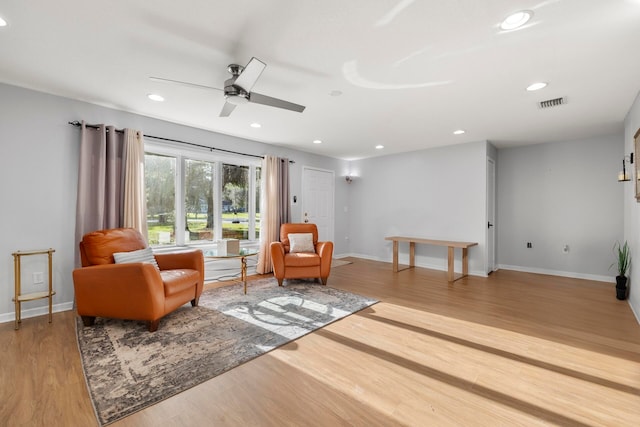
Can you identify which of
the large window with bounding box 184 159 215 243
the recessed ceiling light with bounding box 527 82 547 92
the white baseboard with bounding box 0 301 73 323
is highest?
the recessed ceiling light with bounding box 527 82 547 92

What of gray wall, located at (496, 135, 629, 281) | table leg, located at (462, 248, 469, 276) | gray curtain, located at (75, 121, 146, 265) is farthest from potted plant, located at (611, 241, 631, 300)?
gray curtain, located at (75, 121, 146, 265)

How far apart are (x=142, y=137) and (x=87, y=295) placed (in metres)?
2.14

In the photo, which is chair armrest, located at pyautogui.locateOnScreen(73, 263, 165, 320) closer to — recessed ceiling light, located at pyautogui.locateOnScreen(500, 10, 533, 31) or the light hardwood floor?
the light hardwood floor

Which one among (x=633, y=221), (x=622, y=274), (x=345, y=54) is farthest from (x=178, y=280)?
(x=622, y=274)

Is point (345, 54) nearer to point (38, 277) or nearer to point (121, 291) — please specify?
point (121, 291)

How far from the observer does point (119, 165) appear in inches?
145

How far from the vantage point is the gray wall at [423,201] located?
207 inches

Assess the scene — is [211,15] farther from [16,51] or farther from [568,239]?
[568,239]

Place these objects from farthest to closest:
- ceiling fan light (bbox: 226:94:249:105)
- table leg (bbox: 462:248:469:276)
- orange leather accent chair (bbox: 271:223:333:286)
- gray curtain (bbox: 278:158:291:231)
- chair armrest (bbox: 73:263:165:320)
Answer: gray curtain (bbox: 278:158:291:231)
table leg (bbox: 462:248:469:276)
orange leather accent chair (bbox: 271:223:333:286)
chair armrest (bbox: 73:263:165:320)
ceiling fan light (bbox: 226:94:249:105)

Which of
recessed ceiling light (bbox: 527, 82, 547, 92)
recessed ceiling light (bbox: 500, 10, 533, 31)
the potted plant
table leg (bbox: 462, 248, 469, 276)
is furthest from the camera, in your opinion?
table leg (bbox: 462, 248, 469, 276)

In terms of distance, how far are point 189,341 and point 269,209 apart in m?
3.04

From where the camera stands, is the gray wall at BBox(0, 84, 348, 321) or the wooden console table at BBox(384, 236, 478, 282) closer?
the gray wall at BBox(0, 84, 348, 321)

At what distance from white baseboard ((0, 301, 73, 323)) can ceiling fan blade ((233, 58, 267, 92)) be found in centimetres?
332

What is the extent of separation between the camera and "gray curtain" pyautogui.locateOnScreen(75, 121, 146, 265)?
3.36 m
